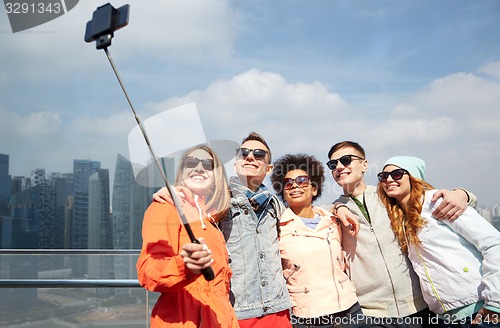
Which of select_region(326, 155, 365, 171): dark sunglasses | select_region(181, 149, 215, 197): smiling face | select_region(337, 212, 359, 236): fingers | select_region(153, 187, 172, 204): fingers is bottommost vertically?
select_region(337, 212, 359, 236): fingers

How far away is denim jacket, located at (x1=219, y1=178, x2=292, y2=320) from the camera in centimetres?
259

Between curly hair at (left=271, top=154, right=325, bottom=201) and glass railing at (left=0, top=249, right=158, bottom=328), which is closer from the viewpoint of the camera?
curly hair at (left=271, top=154, right=325, bottom=201)

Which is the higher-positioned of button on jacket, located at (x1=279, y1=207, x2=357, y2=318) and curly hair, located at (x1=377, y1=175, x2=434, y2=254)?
curly hair, located at (x1=377, y1=175, x2=434, y2=254)

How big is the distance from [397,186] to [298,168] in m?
0.73

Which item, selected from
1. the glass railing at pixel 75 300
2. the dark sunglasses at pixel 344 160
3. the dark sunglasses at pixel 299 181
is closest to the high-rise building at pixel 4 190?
the glass railing at pixel 75 300

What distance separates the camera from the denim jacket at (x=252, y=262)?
8.49 ft

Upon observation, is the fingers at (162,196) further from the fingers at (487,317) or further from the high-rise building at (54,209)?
the high-rise building at (54,209)

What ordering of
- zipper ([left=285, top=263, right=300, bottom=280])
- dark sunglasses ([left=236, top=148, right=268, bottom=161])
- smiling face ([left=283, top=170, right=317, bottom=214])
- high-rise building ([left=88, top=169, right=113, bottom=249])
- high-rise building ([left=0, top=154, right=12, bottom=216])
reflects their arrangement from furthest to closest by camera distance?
high-rise building ([left=0, top=154, right=12, bottom=216]) < high-rise building ([left=88, top=169, right=113, bottom=249]) < smiling face ([left=283, top=170, right=317, bottom=214]) < dark sunglasses ([left=236, top=148, right=268, bottom=161]) < zipper ([left=285, top=263, right=300, bottom=280])

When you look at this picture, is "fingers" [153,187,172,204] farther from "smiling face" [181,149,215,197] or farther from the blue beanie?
the blue beanie

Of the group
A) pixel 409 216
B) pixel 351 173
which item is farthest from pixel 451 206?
pixel 351 173

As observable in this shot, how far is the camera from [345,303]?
2.86m

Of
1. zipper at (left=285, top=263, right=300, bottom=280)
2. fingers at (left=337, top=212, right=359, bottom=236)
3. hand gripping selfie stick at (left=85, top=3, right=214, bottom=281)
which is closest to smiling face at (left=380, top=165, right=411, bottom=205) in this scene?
fingers at (left=337, top=212, right=359, bottom=236)

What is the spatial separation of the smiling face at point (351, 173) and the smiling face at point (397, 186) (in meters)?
0.25

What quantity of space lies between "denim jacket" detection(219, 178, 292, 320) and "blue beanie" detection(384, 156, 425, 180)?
0.97m
